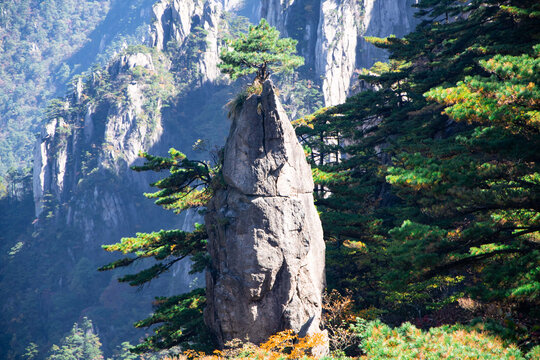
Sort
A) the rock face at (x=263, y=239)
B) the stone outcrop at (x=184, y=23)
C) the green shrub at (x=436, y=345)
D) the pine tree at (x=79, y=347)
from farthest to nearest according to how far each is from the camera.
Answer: the stone outcrop at (x=184, y=23)
the pine tree at (x=79, y=347)
the rock face at (x=263, y=239)
the green shrub at (x=436, y=345)

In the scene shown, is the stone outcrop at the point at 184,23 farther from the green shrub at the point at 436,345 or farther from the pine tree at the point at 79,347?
the green shrub at the point at 436,345

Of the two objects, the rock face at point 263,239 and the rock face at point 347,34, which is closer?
the rock face at point 263,239

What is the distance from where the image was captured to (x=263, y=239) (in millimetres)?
11875

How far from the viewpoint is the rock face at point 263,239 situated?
38.6 feet

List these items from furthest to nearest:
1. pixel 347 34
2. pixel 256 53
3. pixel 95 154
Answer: pixel 95 154 → pixel 347 34 → pixel 256 53

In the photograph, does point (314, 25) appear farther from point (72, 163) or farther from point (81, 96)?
point (72, 163)

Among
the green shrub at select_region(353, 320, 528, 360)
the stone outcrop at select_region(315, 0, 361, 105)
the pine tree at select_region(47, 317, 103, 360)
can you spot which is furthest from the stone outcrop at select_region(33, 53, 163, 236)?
the green shrub at select_region(353, 320, 528, 360)

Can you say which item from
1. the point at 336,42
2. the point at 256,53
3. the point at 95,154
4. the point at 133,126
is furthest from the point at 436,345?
the point at 95,154

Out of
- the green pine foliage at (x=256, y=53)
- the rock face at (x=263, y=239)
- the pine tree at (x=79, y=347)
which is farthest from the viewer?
the pine tree at (x=79, y=347)

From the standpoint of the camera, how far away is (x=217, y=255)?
12.9 metres

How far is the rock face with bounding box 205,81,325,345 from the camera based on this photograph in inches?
464

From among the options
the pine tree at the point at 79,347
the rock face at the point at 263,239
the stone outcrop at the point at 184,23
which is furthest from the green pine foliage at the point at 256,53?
the stone outcrop at the point at 184,23

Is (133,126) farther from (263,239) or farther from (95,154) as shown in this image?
(263,239)

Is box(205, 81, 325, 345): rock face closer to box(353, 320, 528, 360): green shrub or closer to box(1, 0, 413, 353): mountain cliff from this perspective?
box(353, 320, 528, 360): green shrub
